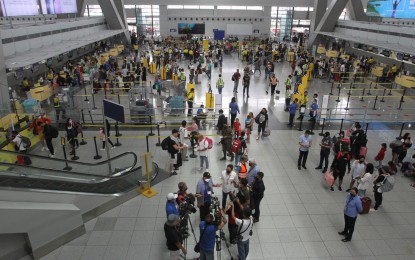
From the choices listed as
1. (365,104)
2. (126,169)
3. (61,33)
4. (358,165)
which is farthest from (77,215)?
(61,33)

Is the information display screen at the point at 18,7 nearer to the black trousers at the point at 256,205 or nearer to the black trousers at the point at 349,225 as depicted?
the black trousers at the point at 256,205

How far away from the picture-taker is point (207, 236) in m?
5.41

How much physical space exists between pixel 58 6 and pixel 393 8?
29.3m

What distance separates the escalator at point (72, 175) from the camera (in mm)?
6352

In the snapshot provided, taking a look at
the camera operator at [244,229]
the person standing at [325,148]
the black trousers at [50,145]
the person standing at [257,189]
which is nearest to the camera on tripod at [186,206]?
the camera operator at [244,229]

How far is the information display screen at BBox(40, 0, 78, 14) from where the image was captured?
1017 inches

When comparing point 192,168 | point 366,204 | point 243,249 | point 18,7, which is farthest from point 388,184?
point 18,7

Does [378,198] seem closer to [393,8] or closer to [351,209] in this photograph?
[351,209]

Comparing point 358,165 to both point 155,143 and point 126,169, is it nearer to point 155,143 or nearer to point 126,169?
point 126,169

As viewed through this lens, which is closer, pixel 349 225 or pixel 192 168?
pixel 349 225

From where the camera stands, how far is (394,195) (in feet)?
29.1

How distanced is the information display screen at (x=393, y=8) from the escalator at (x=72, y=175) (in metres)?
23.8

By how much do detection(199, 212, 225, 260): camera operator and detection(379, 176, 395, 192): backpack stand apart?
15.9 ft

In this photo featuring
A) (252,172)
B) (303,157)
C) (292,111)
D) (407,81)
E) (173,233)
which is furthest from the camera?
(407,81)
